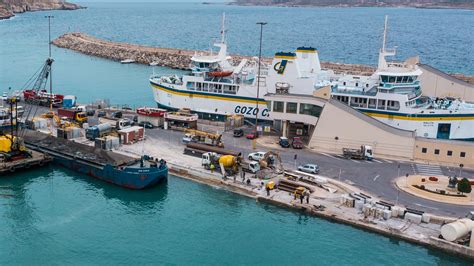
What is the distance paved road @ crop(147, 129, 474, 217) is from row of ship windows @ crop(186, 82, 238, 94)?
12.1m

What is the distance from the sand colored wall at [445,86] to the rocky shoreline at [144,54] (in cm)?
4024

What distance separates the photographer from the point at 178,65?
12494 cm

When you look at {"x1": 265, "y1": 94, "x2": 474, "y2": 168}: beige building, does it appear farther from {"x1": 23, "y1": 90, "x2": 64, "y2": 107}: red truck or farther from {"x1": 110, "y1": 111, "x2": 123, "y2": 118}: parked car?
{"x1": 23, "y1": 90, "x2": 64, "y2": 107}: red truck

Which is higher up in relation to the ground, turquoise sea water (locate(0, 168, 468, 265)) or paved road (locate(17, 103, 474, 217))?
paved road (locate(17, 103, 474, 217))

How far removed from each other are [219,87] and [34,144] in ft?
80.8

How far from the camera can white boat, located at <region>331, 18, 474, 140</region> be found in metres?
54.3

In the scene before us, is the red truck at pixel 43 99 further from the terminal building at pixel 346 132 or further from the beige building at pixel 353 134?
the terminal building at pixel 346 132

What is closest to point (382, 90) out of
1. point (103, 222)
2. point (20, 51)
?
point (103, 222)

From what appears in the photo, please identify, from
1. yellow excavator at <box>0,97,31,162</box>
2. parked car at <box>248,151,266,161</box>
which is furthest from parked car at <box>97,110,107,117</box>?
parked car at <box>248,151,266,161</box>

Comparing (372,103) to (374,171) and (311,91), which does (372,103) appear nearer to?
(311,91)

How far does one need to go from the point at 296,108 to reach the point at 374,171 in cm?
1224

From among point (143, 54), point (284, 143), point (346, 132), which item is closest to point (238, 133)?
point (284, 143)

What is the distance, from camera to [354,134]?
166ft

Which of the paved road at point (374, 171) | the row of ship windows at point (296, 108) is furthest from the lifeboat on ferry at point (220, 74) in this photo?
the paved road at point (374, 171)
